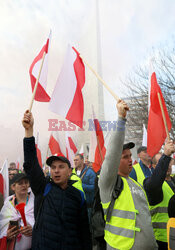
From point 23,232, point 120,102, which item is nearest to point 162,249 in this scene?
point 23,232

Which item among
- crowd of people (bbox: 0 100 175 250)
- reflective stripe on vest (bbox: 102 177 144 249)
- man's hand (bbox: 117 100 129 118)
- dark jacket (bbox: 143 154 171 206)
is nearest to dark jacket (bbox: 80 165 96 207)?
crowd of people (bbox: 0 100 175 250)

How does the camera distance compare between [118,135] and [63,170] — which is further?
[63,170]

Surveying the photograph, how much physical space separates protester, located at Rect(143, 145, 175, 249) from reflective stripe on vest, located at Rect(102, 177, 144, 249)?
0.55 meters

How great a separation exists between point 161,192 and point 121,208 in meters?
0.86

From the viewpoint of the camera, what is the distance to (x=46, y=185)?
224 cm

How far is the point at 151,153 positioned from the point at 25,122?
2009 millimetres

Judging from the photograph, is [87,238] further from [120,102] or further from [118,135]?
[120,102]

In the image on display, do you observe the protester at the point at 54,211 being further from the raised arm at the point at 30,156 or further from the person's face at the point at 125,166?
the person's face at the point at 125,166

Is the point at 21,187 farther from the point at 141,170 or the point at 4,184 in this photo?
the point at 141,170

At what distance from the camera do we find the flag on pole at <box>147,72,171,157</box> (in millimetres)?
3186

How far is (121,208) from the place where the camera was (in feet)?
5.75

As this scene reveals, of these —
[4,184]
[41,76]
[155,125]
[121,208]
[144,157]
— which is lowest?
[4,184]

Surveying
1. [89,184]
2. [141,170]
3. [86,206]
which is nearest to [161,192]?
[86,206]

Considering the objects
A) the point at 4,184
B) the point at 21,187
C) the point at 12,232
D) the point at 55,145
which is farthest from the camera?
the point at 55,145
